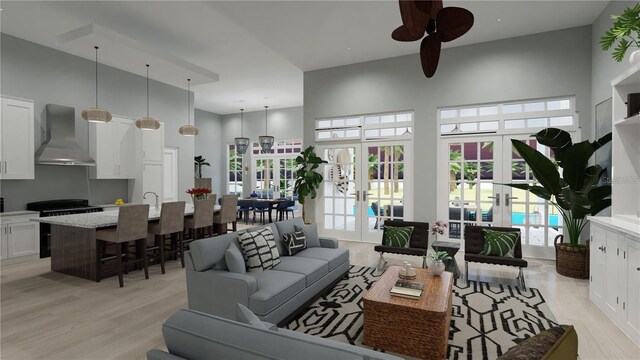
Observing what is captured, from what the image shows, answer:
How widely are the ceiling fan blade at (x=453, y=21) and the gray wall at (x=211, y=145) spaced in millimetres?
10099

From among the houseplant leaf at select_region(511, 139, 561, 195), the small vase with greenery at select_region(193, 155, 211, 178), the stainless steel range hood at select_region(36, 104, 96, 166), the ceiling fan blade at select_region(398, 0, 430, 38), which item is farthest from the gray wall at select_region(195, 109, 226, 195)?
the ceiling fan blade at select_region(398, 0, 430, 38)

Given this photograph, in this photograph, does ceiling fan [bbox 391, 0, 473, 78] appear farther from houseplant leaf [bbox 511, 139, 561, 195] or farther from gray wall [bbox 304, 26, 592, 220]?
gray wall [bbox 304, 26, 592, 220]

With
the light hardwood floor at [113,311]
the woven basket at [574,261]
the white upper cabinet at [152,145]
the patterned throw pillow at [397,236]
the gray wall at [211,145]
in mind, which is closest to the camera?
Result: the light hardwood floor at [113,311]

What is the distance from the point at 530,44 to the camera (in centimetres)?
529

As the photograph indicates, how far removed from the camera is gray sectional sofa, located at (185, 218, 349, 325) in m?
2.62

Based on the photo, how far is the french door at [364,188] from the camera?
6281mm

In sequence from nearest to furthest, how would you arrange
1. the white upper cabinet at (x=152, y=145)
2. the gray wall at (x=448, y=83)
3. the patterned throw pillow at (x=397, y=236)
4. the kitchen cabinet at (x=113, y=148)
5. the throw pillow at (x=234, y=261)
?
the throw pillow at (x=234, y=261), the patterned throw pillow at (x=397, y=236), the gray wall at (x=448, y=83), the kitchen cabinet at (x=113, y=148), the white upper cabinet at (x=152, y=145)

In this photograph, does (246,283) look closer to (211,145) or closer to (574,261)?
(574,261)

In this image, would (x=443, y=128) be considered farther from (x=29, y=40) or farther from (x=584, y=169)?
(x=29, y=40)

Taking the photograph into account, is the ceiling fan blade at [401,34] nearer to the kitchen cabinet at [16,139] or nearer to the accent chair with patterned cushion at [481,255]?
the accent chair with patterned cushion at [481,255]

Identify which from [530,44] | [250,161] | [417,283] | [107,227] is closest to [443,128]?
[530,44]

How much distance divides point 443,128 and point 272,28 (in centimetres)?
350

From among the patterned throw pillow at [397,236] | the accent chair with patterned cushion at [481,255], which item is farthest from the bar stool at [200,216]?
the accent chair with patterned cushion at [481,255]

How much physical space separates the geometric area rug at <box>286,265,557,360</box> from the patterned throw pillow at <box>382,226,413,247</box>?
0.95m
